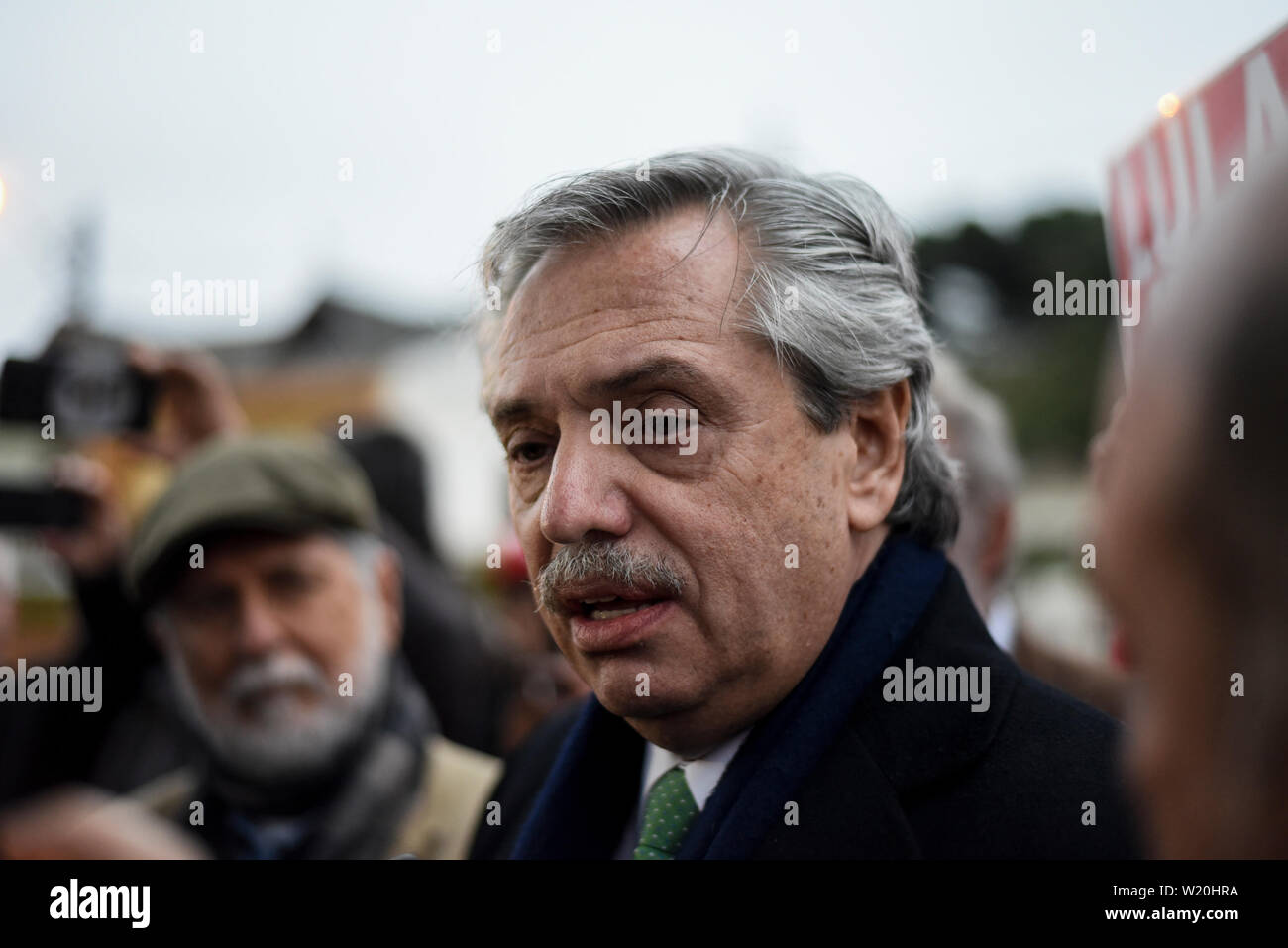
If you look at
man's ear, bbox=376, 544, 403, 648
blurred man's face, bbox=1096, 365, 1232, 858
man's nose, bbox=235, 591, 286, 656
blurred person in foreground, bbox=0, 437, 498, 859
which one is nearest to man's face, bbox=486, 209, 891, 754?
blurred man's face, bbox=1096, 365, 1232, 858

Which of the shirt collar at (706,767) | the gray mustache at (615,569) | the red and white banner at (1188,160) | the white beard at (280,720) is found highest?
the red and white banner at (1188,160)

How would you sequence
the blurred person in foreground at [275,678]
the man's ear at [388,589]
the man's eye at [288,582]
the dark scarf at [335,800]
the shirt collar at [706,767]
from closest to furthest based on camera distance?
the shirt collar at [706,767], the dark scarf at [335,800], the blurred person in foreground at [275,678], the man's eye at [288,582], the man's ear at [388,589]

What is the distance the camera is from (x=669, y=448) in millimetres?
1718

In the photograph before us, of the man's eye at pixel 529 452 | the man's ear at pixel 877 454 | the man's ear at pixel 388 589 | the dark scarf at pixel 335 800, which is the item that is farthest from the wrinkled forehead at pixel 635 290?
the man's ear at pixel 388 589

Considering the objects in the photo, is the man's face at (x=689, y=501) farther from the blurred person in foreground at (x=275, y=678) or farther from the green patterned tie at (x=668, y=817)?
the blurred person in foreground at (x=275, y=678)

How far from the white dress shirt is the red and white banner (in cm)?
95

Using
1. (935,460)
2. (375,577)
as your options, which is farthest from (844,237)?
(375,577)

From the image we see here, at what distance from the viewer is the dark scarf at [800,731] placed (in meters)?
1.65

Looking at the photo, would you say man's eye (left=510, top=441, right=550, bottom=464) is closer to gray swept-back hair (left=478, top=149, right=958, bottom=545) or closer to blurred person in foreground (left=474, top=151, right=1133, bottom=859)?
blurred person in foreground (left=474, top=151, right=1133, bottom=859)

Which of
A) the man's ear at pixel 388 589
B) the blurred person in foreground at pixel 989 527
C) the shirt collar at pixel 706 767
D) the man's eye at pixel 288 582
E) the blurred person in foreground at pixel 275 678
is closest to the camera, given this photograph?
the shirt collar at pixel 706 767

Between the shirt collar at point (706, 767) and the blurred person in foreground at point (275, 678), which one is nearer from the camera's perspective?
the shirt collar at point (706, 767)

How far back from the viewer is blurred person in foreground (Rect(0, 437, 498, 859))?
2980mm

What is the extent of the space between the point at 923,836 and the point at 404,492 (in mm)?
3464

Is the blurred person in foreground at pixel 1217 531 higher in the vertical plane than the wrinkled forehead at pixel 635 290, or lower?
lower
